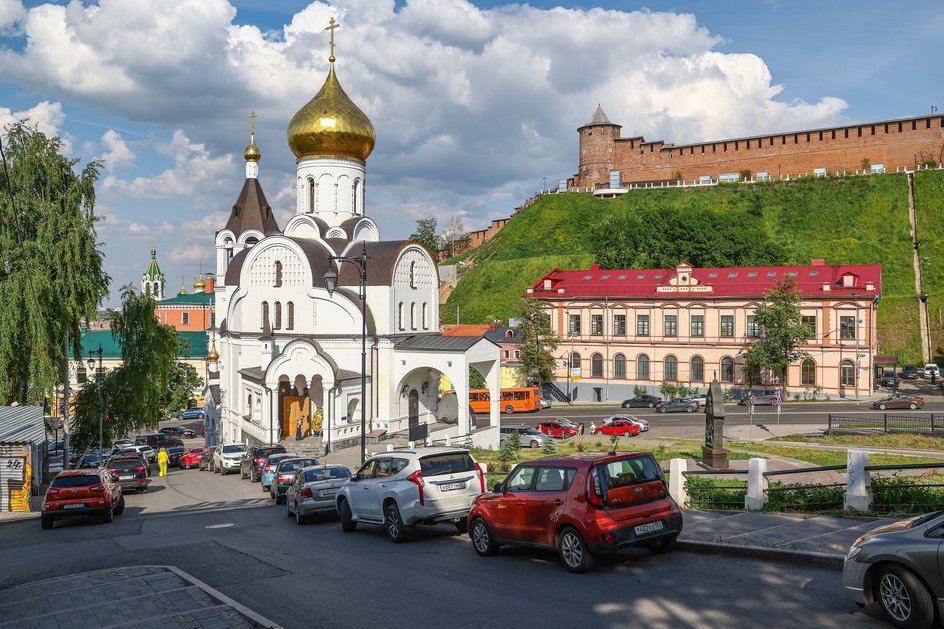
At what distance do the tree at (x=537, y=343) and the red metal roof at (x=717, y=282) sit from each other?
7.82 feet

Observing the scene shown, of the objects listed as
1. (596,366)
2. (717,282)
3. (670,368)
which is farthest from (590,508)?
(596,366)

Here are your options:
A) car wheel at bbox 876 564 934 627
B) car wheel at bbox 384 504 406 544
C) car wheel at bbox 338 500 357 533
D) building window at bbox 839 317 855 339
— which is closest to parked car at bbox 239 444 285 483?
car wheel at bbox 338 500 357 533

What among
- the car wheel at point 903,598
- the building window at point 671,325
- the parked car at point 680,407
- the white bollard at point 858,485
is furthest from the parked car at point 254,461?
the building window at point 671,325

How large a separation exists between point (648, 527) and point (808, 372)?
1781 inches

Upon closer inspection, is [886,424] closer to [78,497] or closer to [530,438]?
[530,438]

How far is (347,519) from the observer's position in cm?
1515

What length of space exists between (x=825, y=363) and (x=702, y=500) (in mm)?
39568

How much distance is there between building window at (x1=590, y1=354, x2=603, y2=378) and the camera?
56734 millimetres

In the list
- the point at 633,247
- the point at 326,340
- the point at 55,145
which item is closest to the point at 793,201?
the point at 633,247

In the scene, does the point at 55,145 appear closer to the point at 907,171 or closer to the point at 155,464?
the point at 155,464

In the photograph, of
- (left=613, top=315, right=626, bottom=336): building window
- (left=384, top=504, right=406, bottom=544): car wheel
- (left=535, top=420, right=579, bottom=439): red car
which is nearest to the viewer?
(left=384, top=504, right=406, bottom=544): car wheel

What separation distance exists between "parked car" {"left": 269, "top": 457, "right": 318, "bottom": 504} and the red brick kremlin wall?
8438 centimetres

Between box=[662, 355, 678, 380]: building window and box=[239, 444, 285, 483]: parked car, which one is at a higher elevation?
box=[662, 355, 678, 380]: building window

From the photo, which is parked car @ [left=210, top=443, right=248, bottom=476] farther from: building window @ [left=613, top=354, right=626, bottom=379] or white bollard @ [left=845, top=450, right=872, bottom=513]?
building window @ [left=613, top=354, right=626, bottom=379]
